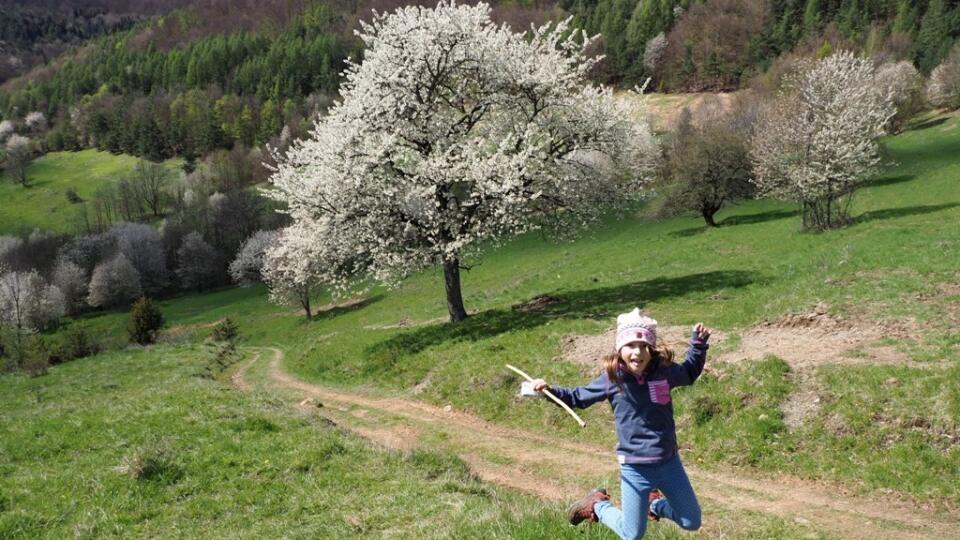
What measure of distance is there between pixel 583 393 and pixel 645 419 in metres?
0.85

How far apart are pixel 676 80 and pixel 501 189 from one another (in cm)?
15850

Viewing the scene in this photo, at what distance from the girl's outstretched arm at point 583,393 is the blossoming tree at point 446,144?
17411 mm

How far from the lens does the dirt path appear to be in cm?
997

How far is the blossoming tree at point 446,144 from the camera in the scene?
83.9ft

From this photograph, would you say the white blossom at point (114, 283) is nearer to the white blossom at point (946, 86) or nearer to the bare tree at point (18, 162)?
the bare tree at point (18, 162)

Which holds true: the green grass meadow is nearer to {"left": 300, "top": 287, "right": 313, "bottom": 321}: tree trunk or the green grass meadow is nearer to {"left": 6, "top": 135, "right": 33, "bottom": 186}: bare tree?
{"left": 300, "top": 287, "right": 313, "bottom": 321}: tree trunk

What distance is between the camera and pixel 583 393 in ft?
25.6

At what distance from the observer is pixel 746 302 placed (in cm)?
2266

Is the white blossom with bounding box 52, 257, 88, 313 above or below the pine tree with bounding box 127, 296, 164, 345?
above

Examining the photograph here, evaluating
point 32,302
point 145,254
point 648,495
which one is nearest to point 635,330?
point 648,495

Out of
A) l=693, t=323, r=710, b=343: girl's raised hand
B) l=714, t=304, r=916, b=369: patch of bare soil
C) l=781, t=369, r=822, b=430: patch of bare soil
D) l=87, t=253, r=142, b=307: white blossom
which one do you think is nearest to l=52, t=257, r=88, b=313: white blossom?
l=87, t=253, r=142, b=307: white blossom

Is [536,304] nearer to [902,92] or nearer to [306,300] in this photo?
[306,300]

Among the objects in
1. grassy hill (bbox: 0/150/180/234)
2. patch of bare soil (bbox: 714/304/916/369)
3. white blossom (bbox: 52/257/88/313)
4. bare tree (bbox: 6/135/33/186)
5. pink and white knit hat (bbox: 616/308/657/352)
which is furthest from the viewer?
bare tree (bbox: 6/135/33/186)

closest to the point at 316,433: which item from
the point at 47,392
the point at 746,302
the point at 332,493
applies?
the point at 332,493
